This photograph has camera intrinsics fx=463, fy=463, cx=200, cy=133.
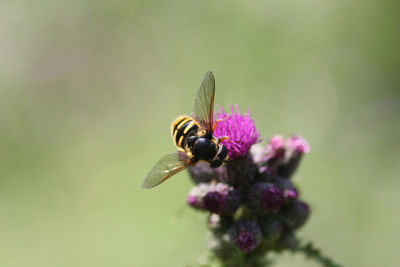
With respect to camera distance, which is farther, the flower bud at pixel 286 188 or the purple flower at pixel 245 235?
the flower bud at pixel 286 188

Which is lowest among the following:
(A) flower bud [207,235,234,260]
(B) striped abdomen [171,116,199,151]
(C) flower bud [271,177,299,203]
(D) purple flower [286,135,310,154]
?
(A) flower bud [207,235,234,260]

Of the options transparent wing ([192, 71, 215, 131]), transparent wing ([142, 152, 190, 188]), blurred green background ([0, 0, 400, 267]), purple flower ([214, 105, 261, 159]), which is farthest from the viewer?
blurred green background ([0, 0, 400, 267])

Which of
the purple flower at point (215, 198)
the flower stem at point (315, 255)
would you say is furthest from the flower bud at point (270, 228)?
the purple flower at point (215, 198)

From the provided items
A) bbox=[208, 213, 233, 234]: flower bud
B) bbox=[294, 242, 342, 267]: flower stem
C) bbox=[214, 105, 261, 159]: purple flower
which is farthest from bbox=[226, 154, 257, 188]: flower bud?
bbox=[294, 242, 342, 267]: flower stem

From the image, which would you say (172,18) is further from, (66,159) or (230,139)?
(230,139)

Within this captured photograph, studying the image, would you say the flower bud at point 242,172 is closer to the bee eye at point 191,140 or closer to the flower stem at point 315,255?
the bee eye at point 191,140

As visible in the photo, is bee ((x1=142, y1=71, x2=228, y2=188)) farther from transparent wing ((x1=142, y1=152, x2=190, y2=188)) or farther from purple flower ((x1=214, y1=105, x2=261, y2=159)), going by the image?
purple flower ((x1=214, y1=105, x2=261, y2=159))
